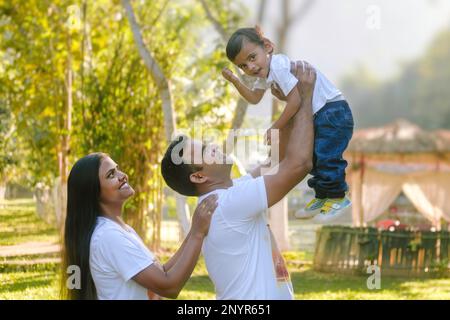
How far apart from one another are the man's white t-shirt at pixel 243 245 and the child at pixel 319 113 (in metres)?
0.39

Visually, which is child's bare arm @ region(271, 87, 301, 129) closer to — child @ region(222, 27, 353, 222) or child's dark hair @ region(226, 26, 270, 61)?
child @ region(222, 27, 353, 222)

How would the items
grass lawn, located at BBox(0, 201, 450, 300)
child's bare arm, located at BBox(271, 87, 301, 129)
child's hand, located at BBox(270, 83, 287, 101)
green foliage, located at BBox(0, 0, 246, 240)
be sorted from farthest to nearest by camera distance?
green foliage, located at BBox(0, 0, 246, 240)
grass lawn, located at BBox(0, 201, 450, 300)
child's hand, located at BBox(270, 83, 287, 101)
child's bare arm, located at BBox(271, 87, 301, 129)

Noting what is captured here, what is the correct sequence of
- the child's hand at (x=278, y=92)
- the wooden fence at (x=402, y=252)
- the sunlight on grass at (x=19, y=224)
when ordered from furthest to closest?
the wooden fence at (x=402, y=252)
the sunlight on grass at (x=19, y=224)
the child's hand at (x=278, y=92)

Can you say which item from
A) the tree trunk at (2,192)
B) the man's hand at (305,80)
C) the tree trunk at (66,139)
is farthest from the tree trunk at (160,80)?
the man's hand at (305,80)

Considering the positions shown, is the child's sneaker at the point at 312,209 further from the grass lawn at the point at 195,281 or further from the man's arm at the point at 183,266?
the grass lawn at the point at 195,281

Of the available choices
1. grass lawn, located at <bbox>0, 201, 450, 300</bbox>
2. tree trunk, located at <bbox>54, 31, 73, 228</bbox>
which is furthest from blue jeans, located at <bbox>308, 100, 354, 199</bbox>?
tree trunk, located at <bbox>54, 31, 73, 228</bbox>

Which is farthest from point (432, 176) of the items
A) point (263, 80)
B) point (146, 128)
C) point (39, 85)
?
point (263, 80)

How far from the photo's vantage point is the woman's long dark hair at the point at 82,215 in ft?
8.08

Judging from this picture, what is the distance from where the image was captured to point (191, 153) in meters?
2.52

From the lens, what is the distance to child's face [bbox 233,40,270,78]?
2.78m

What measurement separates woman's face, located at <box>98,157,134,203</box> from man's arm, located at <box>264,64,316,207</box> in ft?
1.57

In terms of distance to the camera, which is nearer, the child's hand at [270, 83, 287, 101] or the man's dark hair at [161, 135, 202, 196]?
the man's dark hair at [161, 135, 202, 196]

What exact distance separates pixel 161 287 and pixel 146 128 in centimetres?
665

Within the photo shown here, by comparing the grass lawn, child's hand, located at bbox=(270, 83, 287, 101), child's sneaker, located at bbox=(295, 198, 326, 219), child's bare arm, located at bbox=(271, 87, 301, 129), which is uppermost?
child's hand, located at bbox=(270, 83, 287, 101)
